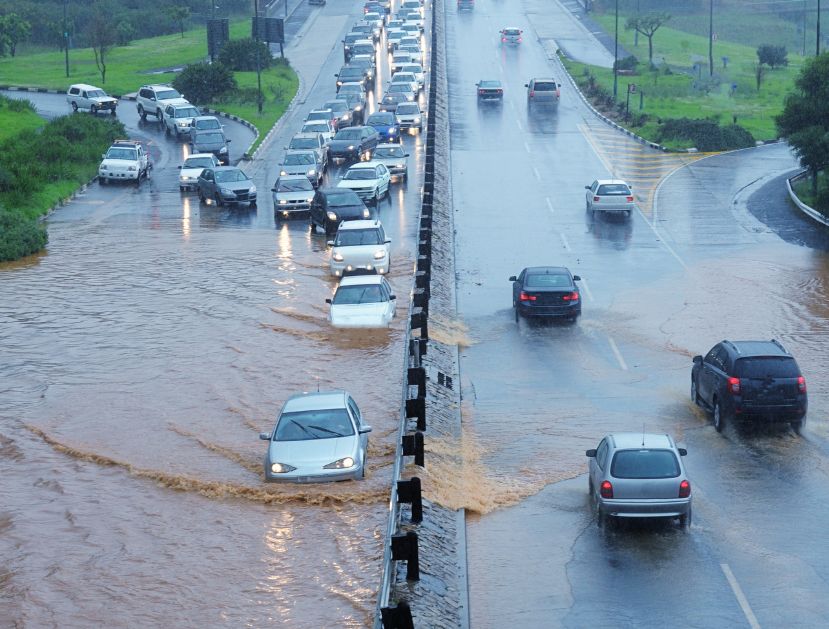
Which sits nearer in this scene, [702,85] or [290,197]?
[290,197]

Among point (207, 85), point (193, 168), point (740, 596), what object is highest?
point (207, 85)

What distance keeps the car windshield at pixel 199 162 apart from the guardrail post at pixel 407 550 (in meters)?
37.4

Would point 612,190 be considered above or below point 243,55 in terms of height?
below

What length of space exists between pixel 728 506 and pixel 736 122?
4971 cm

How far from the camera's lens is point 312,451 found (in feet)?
67.2

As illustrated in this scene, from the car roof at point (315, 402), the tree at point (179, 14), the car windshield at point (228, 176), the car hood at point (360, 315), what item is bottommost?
the car hood at point (360, 315)

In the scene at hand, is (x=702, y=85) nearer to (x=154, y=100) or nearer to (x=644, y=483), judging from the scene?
(x=154, y=100)

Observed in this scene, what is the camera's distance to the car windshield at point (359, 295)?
103ft

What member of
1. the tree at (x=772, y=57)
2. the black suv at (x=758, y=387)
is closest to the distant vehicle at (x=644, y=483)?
the black suv at (x=758, y=387)

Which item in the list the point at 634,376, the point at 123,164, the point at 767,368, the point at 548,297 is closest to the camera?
the point at 767,368

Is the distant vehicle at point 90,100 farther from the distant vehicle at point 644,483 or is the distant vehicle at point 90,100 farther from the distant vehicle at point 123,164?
the distant vehicle at point 644,483

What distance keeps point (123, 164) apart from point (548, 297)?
27.2m

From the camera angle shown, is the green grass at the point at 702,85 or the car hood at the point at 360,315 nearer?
the car hood at the point at 360,315

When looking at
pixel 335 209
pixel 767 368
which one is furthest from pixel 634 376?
pixel 335 209
